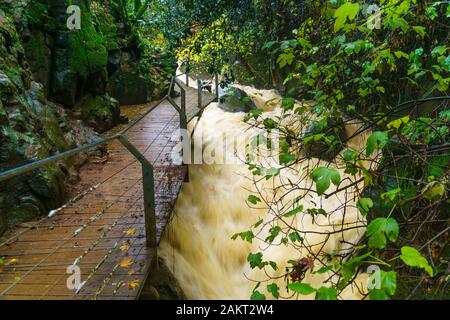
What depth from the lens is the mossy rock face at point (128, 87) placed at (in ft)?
37.0

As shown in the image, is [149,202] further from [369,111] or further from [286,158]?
[369,111]

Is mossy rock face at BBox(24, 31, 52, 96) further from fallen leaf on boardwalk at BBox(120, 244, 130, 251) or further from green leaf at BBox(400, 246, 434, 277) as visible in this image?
green leaf at BBox(400, 246, 434, 277)

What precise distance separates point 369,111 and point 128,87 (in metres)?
8.69

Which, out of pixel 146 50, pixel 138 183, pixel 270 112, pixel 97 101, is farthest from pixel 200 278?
pixel 146 50

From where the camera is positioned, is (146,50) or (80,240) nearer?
(80,240)

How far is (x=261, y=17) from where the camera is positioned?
18.0ft

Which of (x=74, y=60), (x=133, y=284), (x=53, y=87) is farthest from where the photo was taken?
(x=74, y=60)

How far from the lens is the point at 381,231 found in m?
1.56

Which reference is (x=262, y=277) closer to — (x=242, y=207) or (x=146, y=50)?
(x=242, y=207)

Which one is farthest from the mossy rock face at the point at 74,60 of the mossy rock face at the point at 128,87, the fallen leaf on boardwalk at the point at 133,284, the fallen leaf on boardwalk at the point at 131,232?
the fallen leaf on boardwalk at the point at 133,284

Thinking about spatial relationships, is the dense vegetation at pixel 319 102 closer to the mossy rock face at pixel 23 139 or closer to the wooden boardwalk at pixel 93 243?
the mossy rock face at pixel 23 139

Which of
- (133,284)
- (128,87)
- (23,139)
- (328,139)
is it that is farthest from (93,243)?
(128,87)
